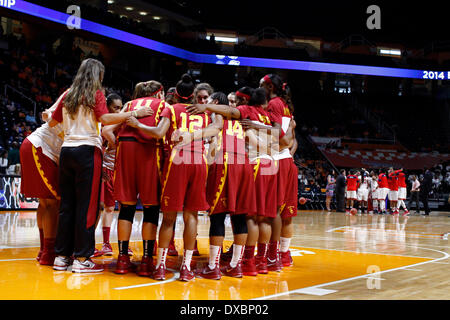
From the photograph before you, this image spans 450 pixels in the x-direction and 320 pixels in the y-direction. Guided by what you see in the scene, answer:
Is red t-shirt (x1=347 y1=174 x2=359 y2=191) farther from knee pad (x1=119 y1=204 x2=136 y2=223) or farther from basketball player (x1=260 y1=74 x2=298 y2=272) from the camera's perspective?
knee pad (x1=119 y1=204 x2=136 y2=223)

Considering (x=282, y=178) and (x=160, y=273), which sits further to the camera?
(x=282, y=178)

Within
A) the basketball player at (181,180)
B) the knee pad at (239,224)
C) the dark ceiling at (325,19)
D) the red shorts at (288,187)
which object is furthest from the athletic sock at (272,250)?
the dark ceiling at (325,19)

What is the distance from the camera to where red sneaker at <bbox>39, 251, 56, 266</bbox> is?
5457 mm

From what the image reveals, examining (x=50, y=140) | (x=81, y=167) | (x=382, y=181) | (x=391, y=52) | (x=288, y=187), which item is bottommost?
(x=382, y=181)

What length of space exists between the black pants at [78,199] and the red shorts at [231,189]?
4.07 feet

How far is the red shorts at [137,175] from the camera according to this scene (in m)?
5.04

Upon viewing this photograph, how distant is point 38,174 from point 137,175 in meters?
1.33

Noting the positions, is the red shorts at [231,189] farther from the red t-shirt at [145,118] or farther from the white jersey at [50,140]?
the white jersey at [50,140]

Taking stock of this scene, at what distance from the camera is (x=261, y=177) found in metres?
5.63

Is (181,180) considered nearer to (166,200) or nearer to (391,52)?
(166,200)

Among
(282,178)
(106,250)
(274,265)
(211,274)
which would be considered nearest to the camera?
(211,274)

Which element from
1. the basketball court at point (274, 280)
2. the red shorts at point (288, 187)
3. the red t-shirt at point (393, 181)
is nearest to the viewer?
the basketball court at point (274, 280)

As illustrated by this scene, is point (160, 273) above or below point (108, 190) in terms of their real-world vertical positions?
below

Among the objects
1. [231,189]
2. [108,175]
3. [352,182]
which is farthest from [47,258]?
[352,182]
